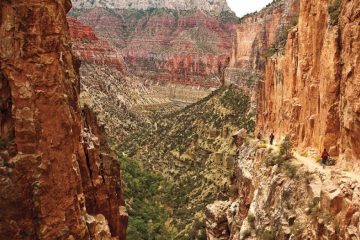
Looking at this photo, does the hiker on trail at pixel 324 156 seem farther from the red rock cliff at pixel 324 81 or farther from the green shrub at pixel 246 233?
the green shrub at pixel 246 233

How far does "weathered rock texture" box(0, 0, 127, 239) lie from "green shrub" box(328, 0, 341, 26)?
14291mm

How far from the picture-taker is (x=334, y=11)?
26.3 m

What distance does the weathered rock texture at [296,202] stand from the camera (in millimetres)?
20375

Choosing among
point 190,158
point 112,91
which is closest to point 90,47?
point 112,91

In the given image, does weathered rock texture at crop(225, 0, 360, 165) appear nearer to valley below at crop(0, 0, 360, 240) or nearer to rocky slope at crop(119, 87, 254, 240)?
valley below at crop(0, 0, 360, 240)

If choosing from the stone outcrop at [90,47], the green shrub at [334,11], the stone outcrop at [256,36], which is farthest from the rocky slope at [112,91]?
the green shrub at [334,11]

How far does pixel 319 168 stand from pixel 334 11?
8577 millimetres

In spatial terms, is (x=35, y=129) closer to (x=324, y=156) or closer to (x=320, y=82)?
(x=324, y=156)

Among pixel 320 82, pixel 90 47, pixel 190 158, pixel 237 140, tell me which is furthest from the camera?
pixel 90 47

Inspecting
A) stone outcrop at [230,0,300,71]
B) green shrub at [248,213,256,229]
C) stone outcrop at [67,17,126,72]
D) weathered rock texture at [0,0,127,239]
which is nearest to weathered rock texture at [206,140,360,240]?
green shrub at [248,213,256,229]

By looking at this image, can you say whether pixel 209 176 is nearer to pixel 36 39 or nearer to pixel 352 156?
pixel 352 156

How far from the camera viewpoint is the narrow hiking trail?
71.0 feet

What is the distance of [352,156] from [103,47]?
136688mm

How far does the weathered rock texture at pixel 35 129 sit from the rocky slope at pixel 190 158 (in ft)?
99.2
